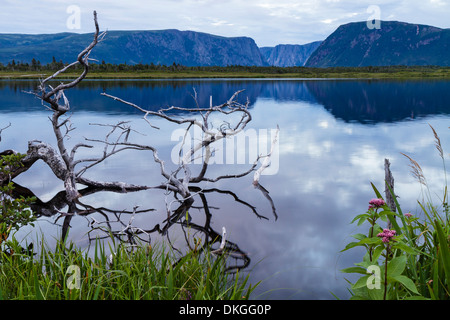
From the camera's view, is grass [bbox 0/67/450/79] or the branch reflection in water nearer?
the branch reflection in water

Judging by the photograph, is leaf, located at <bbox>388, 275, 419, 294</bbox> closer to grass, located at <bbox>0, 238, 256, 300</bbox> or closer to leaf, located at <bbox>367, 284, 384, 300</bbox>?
leaf, located at <bbox>367, 284, 384, 300</bbox>

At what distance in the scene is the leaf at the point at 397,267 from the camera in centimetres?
403

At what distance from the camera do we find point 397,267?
4.05 m

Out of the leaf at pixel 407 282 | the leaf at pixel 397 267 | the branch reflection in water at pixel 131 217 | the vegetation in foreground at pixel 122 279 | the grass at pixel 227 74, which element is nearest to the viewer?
the leaf at pixel 407 282

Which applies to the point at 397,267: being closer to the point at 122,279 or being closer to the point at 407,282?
the point at 407,282

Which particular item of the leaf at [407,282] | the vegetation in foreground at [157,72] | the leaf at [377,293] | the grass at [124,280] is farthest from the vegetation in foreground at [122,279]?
the vegetation in foreground at [157,72]

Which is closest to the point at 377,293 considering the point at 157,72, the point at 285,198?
the point at 285,198

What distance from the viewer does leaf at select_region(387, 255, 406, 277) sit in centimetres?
403

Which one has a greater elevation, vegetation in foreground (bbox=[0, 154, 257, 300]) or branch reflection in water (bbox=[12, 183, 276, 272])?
vegetation in foreground (bbox=[0, 154, 257, 300])

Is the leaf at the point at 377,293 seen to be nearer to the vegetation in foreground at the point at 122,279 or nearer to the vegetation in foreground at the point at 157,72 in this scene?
the vegetation in foreground at the point at 122,279

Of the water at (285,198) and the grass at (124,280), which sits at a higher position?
the grass at (124,280)

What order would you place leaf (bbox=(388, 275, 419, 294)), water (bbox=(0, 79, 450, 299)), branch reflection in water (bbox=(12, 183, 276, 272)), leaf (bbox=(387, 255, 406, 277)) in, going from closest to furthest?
leaf (bbox=(388, 275, 419, 294)), leaf (bbox=(387, 255, 406, 277)), water (bbox=(0, 79, 450, 299)), branch reflection in water (bbox=(12, 183, 276, 272))

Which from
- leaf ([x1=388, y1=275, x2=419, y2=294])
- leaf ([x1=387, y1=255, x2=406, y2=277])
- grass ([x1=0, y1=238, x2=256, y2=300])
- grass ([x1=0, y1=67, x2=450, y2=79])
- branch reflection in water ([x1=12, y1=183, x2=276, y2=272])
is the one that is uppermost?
grass ([x1=0, y1=67, x2=450, y2=79])

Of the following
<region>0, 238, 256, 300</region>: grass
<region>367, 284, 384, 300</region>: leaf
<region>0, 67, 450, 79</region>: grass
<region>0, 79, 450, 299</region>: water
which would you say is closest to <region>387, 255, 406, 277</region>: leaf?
<region>367, 284, 384, 300</region>: leaf
